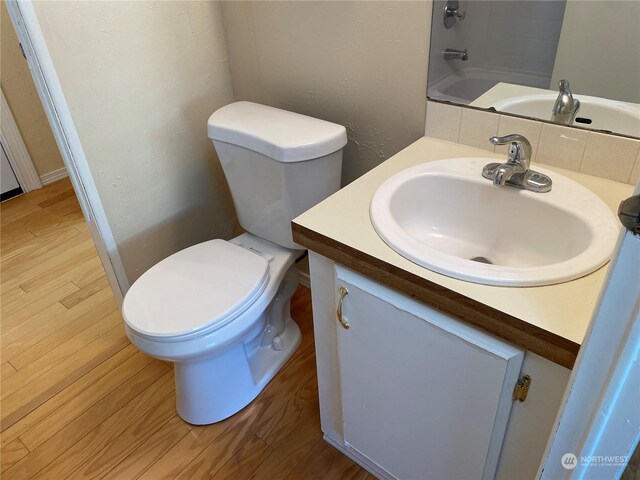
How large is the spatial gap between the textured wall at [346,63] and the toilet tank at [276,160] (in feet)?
0.38

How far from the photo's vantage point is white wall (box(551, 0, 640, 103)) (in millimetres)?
1002

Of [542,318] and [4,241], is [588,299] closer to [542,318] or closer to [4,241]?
[542,318]

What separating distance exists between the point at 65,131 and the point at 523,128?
1.22 metres

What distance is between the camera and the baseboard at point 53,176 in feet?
9.65

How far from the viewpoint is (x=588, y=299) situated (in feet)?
2.46

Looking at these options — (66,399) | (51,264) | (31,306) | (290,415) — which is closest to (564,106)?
(290,415)

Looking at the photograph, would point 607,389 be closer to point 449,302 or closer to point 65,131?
point 449,302

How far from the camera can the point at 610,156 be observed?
1046 millimetres

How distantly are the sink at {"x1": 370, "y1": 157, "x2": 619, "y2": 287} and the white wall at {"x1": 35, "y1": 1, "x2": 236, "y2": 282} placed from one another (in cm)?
89

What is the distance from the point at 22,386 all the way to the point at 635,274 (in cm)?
188

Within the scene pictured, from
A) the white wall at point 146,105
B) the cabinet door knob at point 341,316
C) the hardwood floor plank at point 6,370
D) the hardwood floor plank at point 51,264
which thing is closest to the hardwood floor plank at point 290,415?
the cabinet door knob at point 341,316

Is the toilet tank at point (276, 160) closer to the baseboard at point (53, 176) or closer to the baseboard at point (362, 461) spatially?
the baseboard at point (362, 461)

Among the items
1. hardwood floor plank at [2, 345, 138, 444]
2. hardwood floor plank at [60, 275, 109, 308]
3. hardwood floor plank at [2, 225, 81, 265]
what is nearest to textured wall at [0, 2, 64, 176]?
hardwood floor plank at [2, 225, 81, 265]

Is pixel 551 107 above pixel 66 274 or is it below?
above
